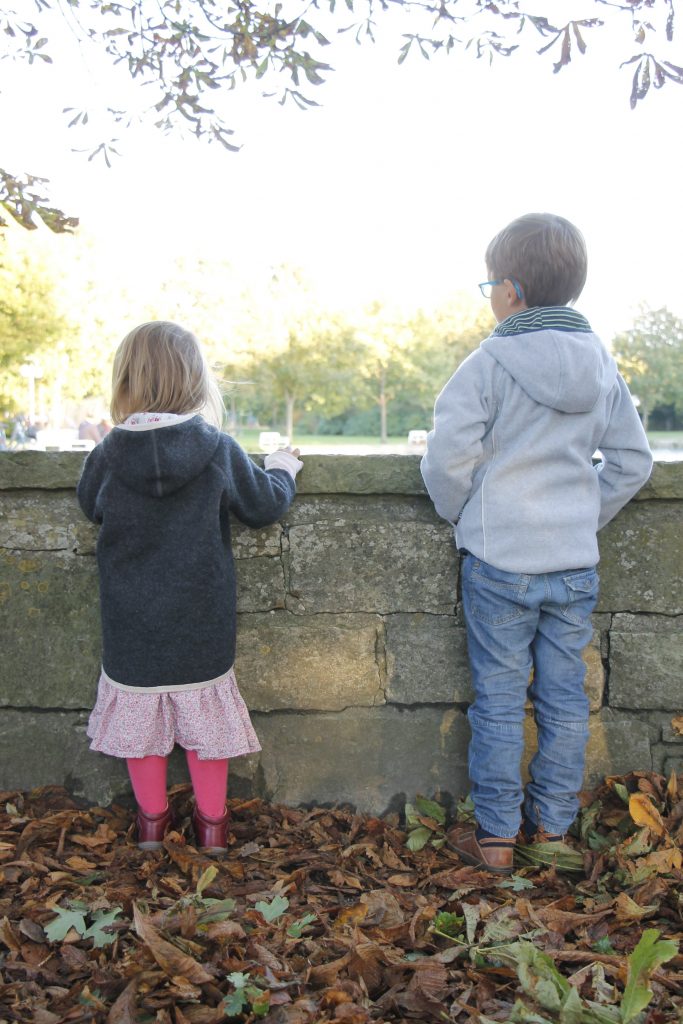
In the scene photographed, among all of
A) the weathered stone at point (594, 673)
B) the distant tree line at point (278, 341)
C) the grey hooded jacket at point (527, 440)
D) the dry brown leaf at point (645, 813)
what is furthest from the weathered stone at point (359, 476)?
A: the distant tree line at point (278, 341)

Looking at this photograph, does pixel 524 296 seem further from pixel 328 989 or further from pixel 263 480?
pixel 328 989

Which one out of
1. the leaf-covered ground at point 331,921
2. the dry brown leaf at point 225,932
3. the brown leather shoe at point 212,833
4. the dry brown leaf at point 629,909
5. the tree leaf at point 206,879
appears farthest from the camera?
the brown leather shoe at point 212,833

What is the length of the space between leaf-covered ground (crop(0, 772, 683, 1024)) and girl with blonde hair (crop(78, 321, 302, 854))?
8.3 inches

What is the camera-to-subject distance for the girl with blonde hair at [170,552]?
2.23m

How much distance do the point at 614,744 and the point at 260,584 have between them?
1.17 meters

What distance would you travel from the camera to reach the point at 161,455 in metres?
2.19

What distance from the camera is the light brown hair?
218cm

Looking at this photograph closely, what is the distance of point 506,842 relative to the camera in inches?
88.4

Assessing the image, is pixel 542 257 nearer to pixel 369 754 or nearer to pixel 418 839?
pixel 369 754

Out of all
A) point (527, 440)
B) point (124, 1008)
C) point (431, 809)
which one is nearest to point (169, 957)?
point (124, 1008)

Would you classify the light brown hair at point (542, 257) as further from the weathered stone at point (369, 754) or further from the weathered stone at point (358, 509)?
the weathered stone at point (369, 754)

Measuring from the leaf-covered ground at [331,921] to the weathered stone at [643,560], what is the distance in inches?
20.9

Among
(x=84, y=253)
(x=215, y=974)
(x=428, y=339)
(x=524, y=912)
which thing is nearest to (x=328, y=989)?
(x=215, y=974)

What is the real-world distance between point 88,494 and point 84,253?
26.1 m
